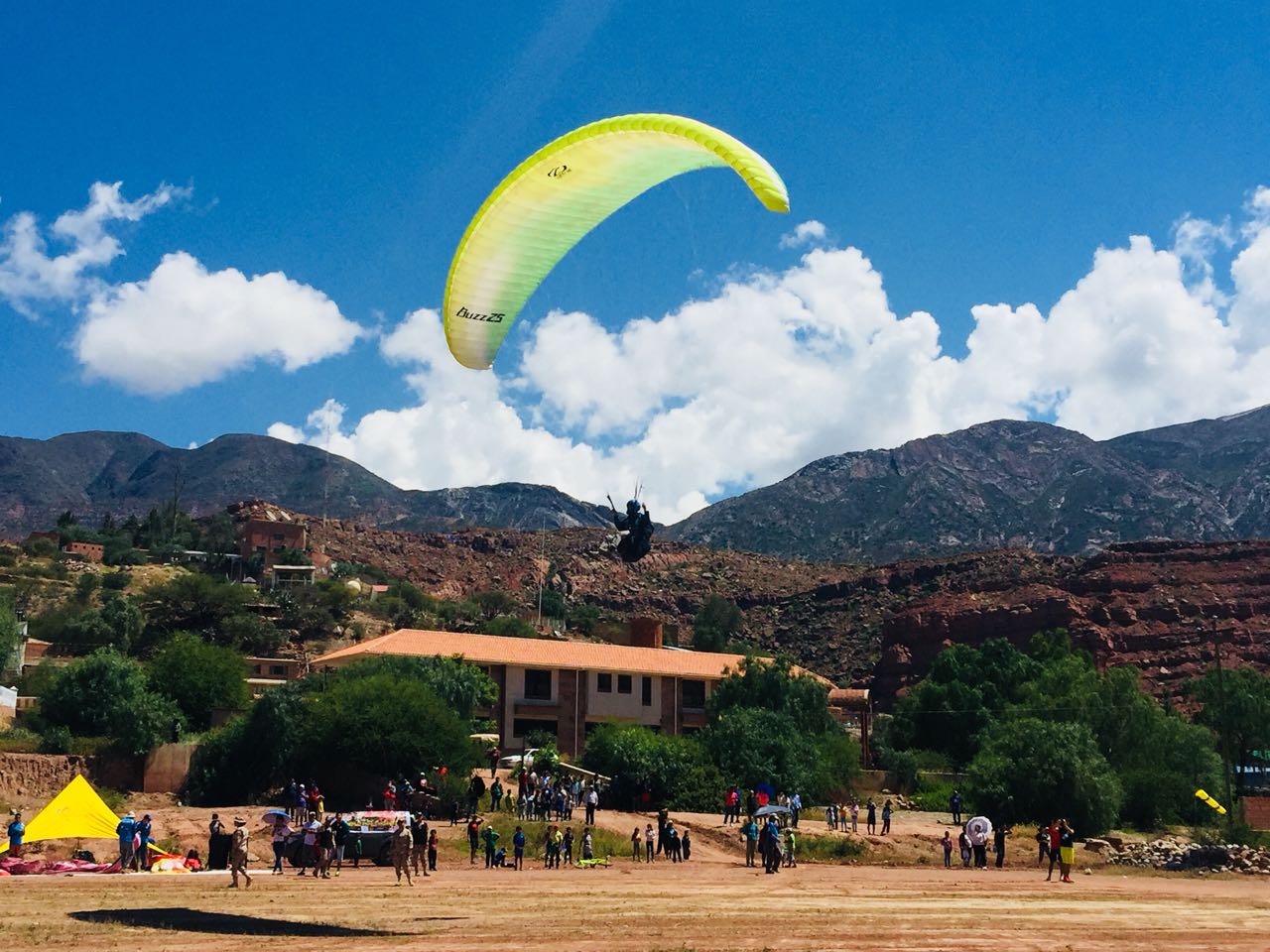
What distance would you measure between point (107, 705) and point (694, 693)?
23192 millimetres

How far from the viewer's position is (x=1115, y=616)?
96625 mm

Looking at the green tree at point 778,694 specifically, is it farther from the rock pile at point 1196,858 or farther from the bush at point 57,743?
the bush at point 57,743

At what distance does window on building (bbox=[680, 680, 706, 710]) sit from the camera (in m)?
52.9

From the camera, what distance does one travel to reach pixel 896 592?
115m

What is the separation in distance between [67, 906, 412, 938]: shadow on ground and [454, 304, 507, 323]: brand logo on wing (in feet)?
24.8

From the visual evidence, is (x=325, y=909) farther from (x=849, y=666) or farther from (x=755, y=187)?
(x=849, y=666)

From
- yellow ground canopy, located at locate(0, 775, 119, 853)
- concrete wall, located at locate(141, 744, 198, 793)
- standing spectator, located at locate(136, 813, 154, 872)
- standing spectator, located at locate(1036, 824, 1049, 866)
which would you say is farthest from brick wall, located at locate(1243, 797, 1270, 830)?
yellow ground canopy, located at locate(0, 775, 119, 853)

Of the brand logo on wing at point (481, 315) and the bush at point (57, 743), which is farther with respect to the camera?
the bush at point (57, 743)

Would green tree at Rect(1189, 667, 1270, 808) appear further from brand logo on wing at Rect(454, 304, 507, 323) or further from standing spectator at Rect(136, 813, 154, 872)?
brand logo on wing at Rect(454, 304, 507, 323)

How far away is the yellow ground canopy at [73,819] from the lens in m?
22.5

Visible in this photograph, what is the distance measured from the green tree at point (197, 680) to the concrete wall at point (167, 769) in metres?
7.36

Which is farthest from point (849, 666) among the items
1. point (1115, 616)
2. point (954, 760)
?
point (954, 760)

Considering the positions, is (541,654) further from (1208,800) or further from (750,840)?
(1208,800)

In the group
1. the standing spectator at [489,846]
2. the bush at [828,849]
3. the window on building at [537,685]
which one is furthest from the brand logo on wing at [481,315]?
the window on building at [537,685]
